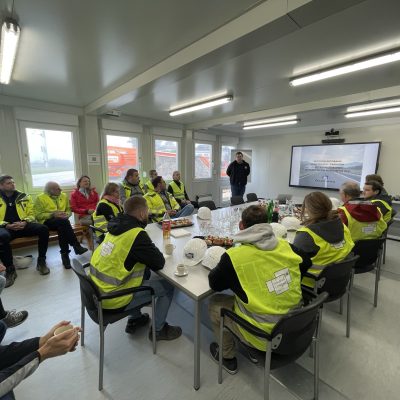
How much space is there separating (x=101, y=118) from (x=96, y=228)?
10.3 ft

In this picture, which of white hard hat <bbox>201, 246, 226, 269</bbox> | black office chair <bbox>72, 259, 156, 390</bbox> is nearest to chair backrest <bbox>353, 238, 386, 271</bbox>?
white hard hat <bbox>201, 246, 226, 269</bbox>

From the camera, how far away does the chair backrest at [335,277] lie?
1.48 m

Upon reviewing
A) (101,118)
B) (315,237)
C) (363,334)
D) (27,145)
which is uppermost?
(101,118)

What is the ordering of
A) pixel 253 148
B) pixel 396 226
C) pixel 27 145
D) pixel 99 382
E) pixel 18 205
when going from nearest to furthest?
pixel 99 382 < pixel 18 205 < pixel 27 145 < pixel 396 226 < pixel 253 148

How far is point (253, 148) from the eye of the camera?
25.4 ft

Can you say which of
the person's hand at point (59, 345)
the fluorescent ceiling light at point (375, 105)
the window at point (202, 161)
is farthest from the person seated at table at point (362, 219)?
the window at point (202, 161)

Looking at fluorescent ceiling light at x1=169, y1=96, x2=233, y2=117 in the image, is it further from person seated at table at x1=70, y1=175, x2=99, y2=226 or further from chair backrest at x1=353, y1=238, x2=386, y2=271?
chair backrest at x1=353, y1=238, x2=386, y2=271

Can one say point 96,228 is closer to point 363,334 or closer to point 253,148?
point 363,334

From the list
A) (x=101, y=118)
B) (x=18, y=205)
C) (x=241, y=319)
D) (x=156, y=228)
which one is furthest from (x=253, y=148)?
(x=241, y=319)

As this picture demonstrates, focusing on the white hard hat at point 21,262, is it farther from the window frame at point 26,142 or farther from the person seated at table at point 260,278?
the person seated at table at point 260,278

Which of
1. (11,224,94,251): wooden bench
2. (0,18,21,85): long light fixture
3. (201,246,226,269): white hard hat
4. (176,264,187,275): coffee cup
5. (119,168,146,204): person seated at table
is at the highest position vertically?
(0,18,21,85): long light fixture

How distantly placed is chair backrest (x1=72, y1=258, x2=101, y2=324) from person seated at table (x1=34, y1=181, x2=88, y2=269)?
2027 millimetres

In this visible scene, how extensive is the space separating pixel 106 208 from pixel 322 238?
238 cm

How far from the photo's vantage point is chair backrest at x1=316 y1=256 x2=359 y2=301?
148 cm
